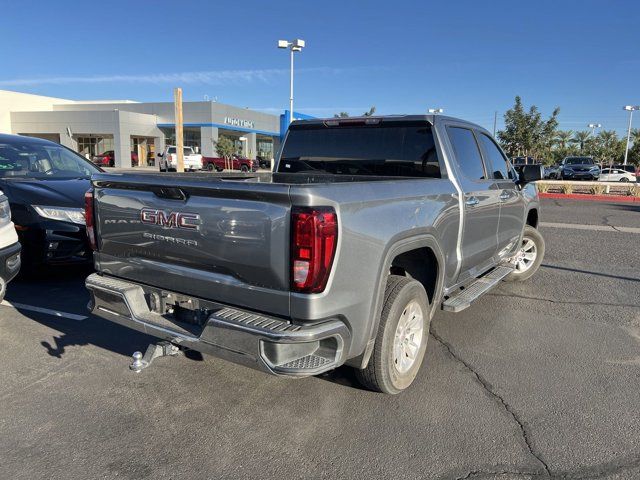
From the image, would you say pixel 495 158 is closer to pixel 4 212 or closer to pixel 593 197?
pixel 4 212

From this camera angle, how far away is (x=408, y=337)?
3.50 meters

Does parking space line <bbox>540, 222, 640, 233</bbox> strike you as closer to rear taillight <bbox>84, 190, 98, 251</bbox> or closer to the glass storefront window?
rear taillight <bbox>84, 190, 98, 251</bbox>

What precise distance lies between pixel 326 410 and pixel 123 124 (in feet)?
155

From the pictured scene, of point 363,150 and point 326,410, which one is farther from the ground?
point 363,150

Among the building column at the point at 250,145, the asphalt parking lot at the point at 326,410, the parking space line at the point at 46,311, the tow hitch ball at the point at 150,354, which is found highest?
the building column at the point at 250,145

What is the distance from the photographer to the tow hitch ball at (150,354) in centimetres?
294

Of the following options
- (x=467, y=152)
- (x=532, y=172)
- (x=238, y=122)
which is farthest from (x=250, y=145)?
(x=467, y=152)

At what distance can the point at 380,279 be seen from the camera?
2910 mm

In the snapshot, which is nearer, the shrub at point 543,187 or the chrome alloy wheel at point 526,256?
the chrome alloy wheel at point 526,256

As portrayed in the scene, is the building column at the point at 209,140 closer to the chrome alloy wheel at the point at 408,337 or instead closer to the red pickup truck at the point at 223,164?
the red pickup truck at the point at 223,164

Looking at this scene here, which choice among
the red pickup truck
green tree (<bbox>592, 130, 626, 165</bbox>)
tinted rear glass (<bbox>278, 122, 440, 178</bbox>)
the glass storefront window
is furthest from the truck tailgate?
green tree (<bbox>592, 130, 626, 165</bbox>)

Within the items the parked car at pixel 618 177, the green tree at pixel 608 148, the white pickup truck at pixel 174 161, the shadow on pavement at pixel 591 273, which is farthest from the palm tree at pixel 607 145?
the shadow on pavement at pixel 591 273

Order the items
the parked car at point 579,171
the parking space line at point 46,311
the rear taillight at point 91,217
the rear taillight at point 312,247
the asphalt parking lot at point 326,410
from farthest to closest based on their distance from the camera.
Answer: the parked car at point 579,171 < the parking space line at point 46,311 < the rear taillight at point 91,217 < the asphalt parking lot at point 326,410 < the rear taillight at point 312,247

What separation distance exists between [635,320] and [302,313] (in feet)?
13.9
